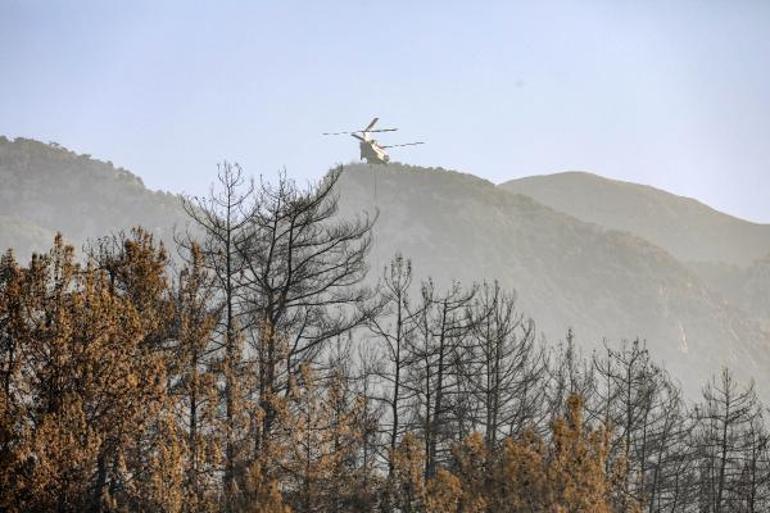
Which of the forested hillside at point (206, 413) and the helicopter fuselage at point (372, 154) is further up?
the helicopter fuselage at point (372, 154)

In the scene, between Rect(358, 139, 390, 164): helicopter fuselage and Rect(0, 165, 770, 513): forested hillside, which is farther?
Rect(358, 139, 390, 164): helicopter fuselage

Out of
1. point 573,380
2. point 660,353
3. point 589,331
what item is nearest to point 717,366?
point 660,353

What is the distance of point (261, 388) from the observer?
20.2 m

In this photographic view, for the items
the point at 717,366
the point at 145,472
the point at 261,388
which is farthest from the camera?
the point at 717,366

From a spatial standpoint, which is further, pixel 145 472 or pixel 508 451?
pixel 508 451

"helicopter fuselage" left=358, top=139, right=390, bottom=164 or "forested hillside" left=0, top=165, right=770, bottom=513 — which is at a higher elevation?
"helicopter fuselage" left=358, top=139, right=390, bottom=164

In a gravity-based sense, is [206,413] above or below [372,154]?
below

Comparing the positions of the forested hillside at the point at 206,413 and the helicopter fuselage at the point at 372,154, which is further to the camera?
the helicopter fuselage at the point at 372,154

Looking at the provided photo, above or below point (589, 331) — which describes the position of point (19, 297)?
below

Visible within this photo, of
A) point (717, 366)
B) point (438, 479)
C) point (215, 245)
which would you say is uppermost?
point (717, 366)

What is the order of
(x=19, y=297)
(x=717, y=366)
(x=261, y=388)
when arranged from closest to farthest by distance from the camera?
1. (x=19, y=297)
2. (x=261, y=388)
3. (x=717, y=366)

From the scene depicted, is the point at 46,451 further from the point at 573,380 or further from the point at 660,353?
the point at 660,353

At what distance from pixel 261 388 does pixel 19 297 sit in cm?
651

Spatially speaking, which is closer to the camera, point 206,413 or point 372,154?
point 206,413
